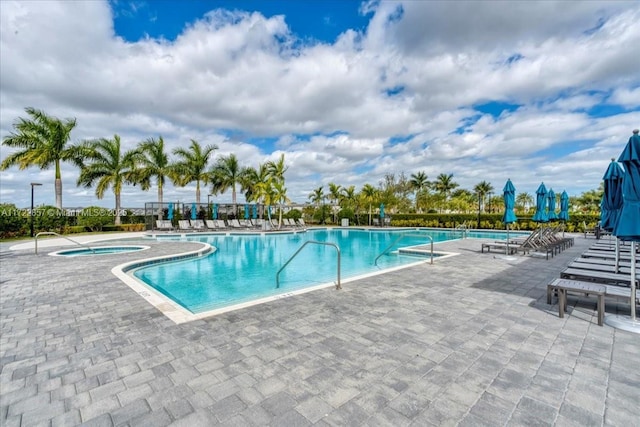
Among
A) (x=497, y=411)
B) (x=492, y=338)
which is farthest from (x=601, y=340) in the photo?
(x=497, y=411)

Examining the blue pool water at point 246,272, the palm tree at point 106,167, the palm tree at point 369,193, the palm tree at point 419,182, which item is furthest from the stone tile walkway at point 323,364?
the palm tree at point 419,182

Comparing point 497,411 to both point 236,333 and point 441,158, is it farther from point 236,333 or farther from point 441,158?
point 441,158

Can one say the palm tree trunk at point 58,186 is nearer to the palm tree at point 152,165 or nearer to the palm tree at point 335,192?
the palm tree at point 152,165

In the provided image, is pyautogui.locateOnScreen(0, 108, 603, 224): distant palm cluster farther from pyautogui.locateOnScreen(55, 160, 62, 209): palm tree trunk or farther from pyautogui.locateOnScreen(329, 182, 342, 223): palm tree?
pyautogui.locateOnScreen(329, 182, 342, 223): palm tree

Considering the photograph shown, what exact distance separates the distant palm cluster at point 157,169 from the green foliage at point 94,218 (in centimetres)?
78

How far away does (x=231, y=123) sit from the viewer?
25.8m

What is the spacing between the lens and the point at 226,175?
29062 mm

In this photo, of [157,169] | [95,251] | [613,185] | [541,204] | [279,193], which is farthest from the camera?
[157,169]

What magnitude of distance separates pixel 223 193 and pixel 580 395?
30186mm

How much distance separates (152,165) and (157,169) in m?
0.49

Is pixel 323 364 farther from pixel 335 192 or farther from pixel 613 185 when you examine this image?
pixel 335 192

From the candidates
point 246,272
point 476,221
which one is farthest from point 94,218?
point 476,221

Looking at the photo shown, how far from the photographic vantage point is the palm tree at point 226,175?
28.6 m

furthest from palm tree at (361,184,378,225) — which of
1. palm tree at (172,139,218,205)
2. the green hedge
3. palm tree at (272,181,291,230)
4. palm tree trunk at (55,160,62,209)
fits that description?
palm tree trunk at (55,160,62,209)
